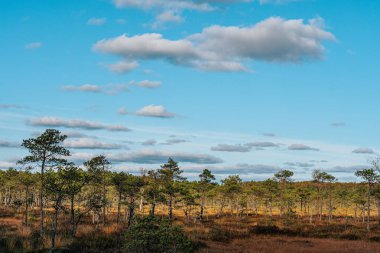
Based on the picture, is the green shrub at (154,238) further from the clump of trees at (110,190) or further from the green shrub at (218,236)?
the green shrub at (218,236)

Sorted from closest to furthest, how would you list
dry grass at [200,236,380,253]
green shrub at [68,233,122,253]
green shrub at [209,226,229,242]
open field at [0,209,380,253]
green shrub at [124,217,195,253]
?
green shrub at [124,217,195,253] < green shrub at [68,233,122,253] < open field at [0,209,380,253] < dry grass at [200,236,380,253] < green shrub at [209,226,229,242]

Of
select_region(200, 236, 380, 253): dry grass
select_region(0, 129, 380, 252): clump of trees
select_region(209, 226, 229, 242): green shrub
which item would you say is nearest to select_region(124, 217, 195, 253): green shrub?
select_region(0, 129, 380, 252): clump of trees

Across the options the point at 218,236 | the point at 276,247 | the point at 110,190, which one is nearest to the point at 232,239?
the point at 218,236

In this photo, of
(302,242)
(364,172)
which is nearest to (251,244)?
(302,242)

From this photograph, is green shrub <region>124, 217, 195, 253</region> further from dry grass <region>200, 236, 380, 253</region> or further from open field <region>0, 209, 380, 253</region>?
dry grass <region>200, 236, 380, 253</region>

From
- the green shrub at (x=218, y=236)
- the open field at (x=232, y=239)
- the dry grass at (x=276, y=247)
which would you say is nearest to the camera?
the open field at (x=232, y=239)

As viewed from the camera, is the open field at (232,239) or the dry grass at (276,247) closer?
the open field at (232,239)

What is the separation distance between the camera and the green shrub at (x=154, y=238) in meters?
19.2

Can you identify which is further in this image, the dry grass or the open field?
the dry grass

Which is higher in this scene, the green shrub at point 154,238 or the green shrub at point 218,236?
the green shrub at point 154,238

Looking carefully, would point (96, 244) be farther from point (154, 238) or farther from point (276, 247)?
point (276, 247)

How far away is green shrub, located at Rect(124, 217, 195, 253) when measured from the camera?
19234 millimetres

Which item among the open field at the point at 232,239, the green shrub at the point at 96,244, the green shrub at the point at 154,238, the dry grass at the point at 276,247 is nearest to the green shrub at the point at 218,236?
the open field at the point at 232,239

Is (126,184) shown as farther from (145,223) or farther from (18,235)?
(145,223)
